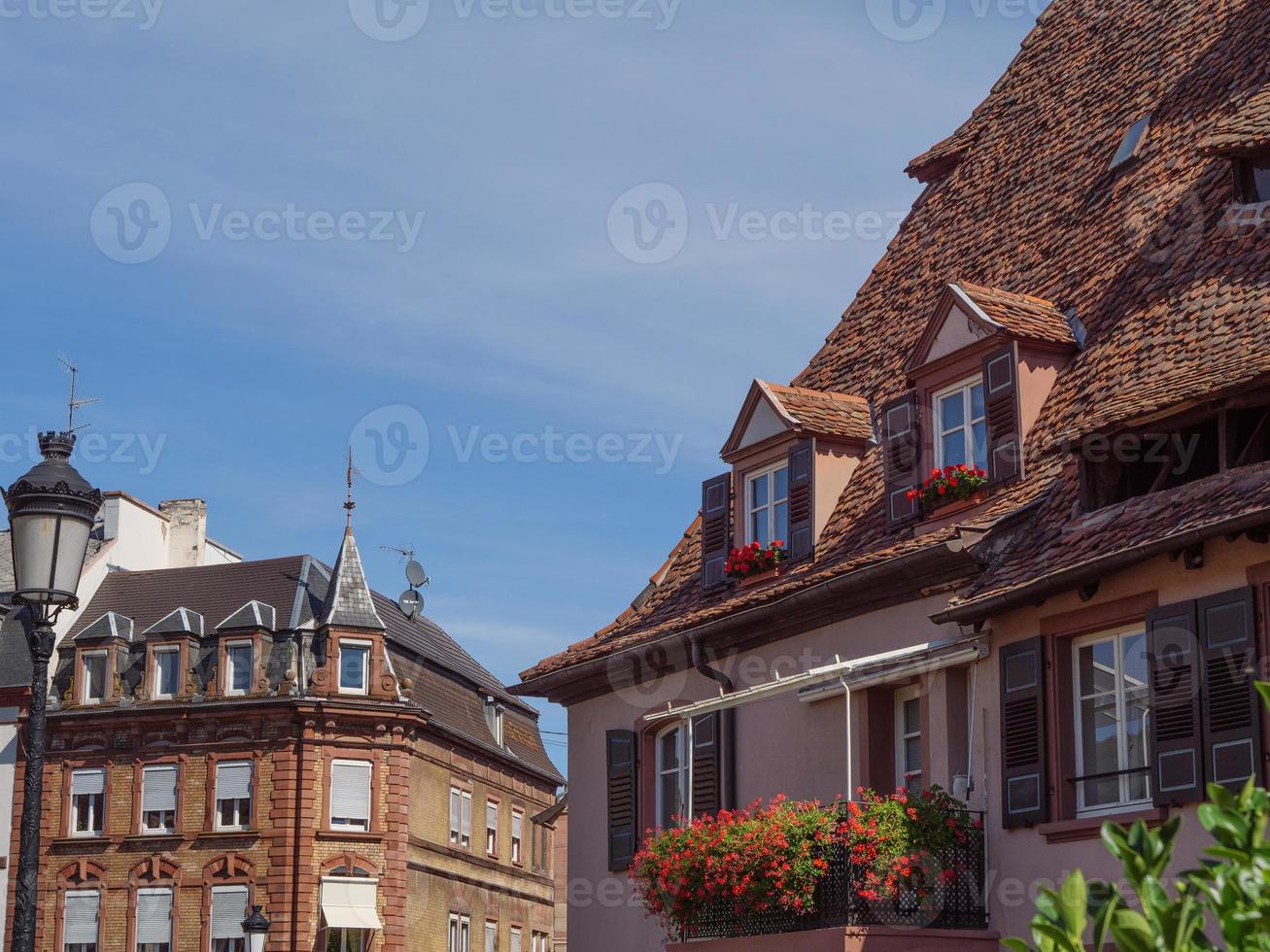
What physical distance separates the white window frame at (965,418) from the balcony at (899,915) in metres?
3.66

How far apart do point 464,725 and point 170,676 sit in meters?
8.69

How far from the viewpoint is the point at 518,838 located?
57656mm

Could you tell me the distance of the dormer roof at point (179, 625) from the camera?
50219 millimetres

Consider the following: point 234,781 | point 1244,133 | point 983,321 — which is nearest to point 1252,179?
point 1244,133

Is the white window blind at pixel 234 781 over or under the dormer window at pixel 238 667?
under

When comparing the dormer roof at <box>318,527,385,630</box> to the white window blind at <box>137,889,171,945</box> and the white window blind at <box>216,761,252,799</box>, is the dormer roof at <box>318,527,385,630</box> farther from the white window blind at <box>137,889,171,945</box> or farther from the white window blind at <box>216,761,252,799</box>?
the white window blind at <box>137,889,171,945</box>

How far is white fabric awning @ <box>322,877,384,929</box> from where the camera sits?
47.5 metres

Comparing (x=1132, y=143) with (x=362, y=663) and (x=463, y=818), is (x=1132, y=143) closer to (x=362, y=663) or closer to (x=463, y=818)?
(x=362, y=663)

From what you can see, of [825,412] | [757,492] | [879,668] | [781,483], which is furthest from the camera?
[757,492]

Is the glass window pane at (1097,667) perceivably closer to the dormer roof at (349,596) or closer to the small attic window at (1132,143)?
the small attic window at (1132,143)

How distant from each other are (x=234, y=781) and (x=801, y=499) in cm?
3263

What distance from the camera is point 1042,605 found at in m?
14.6

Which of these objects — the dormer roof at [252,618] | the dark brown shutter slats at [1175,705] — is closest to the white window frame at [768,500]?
the dark brown shutter slats at [1175,705]

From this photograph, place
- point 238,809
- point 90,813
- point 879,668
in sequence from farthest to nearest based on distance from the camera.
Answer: point 90,813 < point 238,809 < point 879,668
